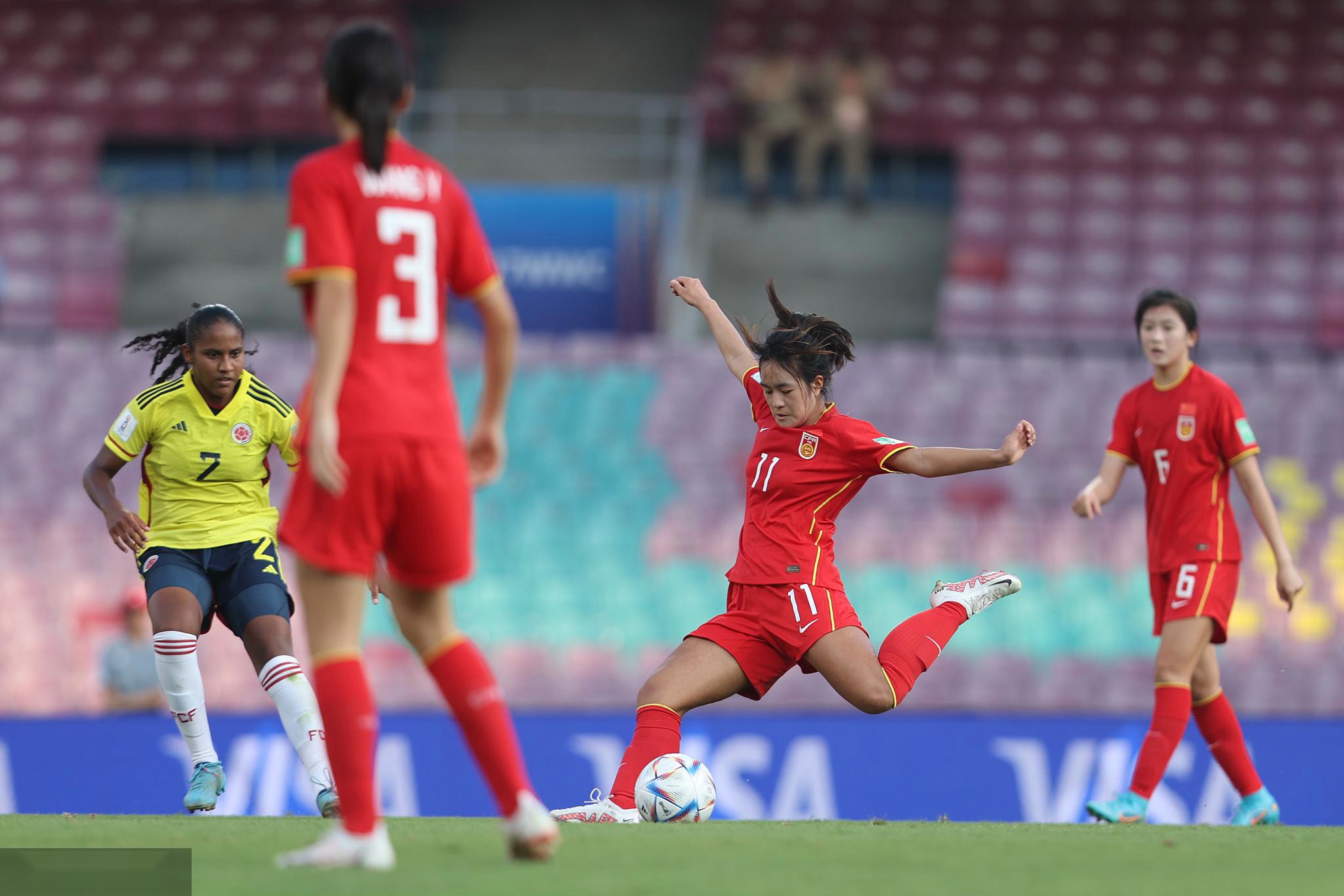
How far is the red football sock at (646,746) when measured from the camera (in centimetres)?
604

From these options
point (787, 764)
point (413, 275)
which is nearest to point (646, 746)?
point (413, 275)

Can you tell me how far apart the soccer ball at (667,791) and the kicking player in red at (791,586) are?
0.19 feet

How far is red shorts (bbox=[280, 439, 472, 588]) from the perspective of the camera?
3.95 m

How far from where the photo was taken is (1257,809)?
23.2 ft

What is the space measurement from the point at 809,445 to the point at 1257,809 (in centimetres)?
265

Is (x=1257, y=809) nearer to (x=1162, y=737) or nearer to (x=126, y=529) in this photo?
(x=1162, y=737)

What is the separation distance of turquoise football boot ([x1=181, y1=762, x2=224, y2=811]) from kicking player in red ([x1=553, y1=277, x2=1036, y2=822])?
126 centimetres

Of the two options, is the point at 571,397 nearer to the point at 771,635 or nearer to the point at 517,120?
the point at 517,120

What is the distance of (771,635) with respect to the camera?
20.2 feet

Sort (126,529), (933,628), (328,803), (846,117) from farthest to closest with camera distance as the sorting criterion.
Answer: (846,117), (933,628), (126,529), (328,803)

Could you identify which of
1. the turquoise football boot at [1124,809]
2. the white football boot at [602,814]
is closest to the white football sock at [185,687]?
the white football boot at [602,814]

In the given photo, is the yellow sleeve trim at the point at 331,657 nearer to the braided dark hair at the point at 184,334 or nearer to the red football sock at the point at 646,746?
the red football sock at the point at 646,746

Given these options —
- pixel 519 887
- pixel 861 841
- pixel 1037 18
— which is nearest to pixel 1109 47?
pixel 1037 18

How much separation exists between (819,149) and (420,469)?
39.2 ft
